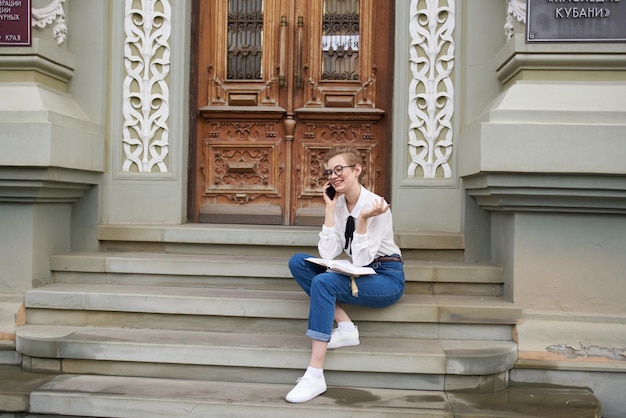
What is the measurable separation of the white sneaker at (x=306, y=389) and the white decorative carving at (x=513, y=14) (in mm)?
2770

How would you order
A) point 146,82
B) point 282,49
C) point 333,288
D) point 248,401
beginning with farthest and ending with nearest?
point 282,49 → point 146,82 → point 333,288 → point 248,401

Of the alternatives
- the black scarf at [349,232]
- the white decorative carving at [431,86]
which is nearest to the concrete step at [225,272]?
the black scarf at [349,232]

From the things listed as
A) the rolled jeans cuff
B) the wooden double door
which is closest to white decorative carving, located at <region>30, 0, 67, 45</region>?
the wooden double door

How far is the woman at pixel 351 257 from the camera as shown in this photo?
12.4ft

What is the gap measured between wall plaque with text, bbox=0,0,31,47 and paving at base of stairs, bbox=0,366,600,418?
2454 mm

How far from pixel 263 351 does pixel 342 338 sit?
0.49 meters

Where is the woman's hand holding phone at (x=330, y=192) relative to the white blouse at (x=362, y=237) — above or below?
above

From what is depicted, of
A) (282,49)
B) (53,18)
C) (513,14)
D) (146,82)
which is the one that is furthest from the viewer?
(282,49)

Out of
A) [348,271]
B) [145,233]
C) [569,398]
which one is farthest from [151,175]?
[569,398]

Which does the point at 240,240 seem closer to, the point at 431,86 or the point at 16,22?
the point at 431,86

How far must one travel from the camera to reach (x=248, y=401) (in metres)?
3.60

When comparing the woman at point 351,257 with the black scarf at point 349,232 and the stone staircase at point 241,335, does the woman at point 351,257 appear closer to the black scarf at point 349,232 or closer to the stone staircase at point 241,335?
the black scarf at point 349,232

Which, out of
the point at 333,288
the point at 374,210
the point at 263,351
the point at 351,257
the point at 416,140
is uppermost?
the point at 416,140

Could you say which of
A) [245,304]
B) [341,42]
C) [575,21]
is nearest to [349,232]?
[245,304]
